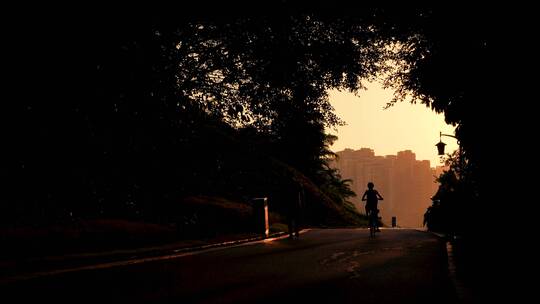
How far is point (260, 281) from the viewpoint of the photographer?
31.2ft

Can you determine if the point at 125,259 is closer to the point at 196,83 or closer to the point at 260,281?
the point at 260,281

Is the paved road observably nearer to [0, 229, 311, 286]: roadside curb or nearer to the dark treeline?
[0, 229, 311, 286]: roadside curb

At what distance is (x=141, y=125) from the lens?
14.1 metres

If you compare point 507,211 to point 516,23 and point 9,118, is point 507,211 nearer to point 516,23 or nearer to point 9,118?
point 516,23

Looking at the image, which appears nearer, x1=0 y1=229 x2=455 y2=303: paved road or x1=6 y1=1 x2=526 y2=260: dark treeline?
x1=0 y1=229 x2=455 y2=303: paved road

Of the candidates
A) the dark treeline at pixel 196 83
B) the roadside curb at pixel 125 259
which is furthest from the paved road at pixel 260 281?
the dark treeline at pixel 196 83

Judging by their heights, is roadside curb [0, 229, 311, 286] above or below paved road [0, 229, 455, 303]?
above

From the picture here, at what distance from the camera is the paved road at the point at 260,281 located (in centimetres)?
802

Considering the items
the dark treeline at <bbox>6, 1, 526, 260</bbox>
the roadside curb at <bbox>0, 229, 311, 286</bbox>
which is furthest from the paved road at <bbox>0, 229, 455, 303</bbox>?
the dark treeline at <bbox>6, 1, 526, 260</bbox>

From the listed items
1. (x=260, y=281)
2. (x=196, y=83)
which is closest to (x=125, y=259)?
(x=260, y=281)

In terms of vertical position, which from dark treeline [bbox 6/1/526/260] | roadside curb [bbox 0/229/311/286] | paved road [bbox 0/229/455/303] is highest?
dark treeline [bbox 6/1/526/260]

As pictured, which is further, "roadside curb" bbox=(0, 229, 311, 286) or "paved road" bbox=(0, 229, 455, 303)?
"roadside curb" bbox=(0, 229, 311, 286)

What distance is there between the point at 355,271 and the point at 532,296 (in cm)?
422

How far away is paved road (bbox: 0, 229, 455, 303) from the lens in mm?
8023
